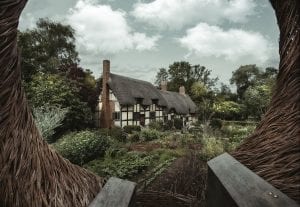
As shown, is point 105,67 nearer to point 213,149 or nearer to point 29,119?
point 213,149

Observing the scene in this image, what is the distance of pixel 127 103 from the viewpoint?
77.3 ft

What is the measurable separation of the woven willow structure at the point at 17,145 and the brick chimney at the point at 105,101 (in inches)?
888

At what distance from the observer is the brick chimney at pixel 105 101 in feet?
76.5

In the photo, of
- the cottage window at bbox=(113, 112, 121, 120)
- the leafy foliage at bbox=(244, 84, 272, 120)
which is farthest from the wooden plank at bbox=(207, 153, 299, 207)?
the leafy foliage at bbox=(244, 84, 272, 120)

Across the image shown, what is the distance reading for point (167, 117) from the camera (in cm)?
3069

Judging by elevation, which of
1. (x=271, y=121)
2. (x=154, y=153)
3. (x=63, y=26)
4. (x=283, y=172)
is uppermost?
(x=63, y=26)

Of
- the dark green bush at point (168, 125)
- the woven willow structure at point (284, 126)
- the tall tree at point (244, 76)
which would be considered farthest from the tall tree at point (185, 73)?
the woven willow structure at point (284, 126)

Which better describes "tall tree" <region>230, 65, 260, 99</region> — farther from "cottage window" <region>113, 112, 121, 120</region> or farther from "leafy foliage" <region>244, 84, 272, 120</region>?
"cottage window" <region>113, 112, 121, 120</region>

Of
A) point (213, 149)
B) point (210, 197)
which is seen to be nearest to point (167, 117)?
point (213, 149)

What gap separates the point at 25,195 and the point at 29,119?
199 mm

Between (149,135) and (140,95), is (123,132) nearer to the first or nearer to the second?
(149,135)

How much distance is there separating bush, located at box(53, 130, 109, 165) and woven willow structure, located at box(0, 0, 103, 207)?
10184 millimetres

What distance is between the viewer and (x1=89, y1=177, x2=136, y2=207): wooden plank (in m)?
0.74

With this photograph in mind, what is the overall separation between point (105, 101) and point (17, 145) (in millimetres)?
23181
